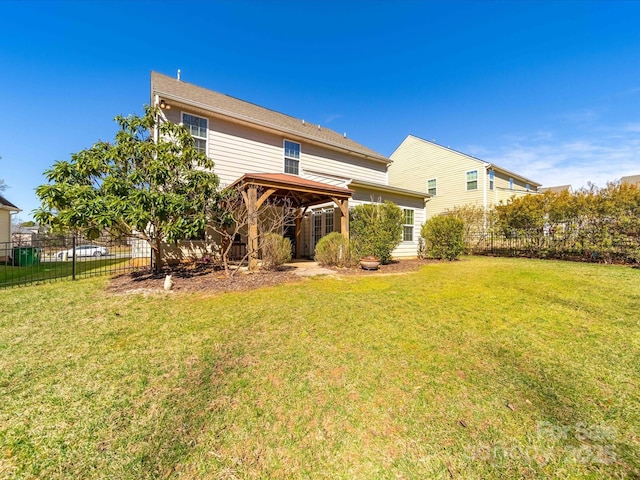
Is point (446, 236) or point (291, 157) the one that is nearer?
point (446, 236)

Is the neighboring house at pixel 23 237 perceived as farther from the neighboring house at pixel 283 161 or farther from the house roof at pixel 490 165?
the house roof at pixel 490 165

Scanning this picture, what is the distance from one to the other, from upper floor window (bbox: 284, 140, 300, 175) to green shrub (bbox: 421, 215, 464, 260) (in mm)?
6829

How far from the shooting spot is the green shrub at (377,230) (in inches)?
368

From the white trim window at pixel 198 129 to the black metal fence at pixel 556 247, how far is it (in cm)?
1543

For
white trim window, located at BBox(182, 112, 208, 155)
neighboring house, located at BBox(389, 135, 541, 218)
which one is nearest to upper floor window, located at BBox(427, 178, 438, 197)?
neighboring house, located at BBox(389, 135, 541, 218)

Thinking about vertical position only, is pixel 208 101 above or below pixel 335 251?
above

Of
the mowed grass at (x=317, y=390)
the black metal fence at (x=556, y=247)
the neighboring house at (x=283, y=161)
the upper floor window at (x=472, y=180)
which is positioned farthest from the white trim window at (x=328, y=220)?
the upper floor window at (x=472, y=180)

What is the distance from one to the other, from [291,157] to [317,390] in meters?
11.3

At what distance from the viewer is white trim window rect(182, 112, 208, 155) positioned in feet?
31.3

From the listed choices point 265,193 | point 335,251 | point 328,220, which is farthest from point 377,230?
point 265,193

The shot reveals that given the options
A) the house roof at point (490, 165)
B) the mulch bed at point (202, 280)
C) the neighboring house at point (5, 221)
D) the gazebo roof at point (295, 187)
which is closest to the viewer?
the mulch bed at point (202, 280)

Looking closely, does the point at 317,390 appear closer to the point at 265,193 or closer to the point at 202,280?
the point at 202,280

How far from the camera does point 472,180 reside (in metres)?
17.8

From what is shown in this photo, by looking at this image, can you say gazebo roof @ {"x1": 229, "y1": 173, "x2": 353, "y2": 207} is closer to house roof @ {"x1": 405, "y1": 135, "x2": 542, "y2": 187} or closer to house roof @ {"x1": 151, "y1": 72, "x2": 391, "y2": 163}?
house roof @ {"x1": 151, "y1": 72, "x2": 391, "y2": 163}
